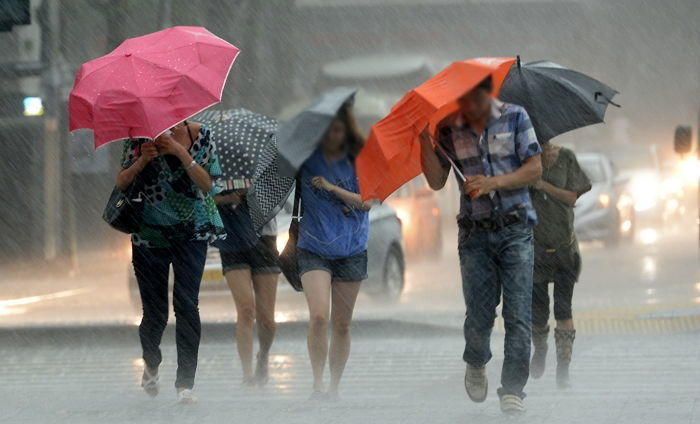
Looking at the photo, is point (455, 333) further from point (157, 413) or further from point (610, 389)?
point (157, 413)

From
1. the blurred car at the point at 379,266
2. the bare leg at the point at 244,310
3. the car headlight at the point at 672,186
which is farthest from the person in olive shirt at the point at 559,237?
the car headlight at the point at 672,186

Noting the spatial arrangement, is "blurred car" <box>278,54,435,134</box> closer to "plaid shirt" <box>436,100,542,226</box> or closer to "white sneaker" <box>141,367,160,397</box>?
"white sneaker" <box>141,367,160,397</box>

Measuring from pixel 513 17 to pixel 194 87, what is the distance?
98.6ft

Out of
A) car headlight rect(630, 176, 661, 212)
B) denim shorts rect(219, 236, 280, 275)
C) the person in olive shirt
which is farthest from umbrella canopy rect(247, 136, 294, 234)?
car headlight rect(630, 176, 661, 212)

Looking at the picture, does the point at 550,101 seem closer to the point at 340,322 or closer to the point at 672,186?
the point at 340,322

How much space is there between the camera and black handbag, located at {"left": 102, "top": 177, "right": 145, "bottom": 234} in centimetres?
826

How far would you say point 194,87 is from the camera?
7.93 metres

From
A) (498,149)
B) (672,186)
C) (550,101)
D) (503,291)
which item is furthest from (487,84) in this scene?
(672,186)

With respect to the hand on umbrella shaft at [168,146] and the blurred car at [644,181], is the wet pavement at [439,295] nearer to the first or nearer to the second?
the hand on umbrella shaft at [168,146]

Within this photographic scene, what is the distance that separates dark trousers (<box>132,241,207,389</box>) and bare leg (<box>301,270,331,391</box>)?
0.60 meters

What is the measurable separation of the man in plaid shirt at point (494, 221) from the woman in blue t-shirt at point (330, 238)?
2.89 ft

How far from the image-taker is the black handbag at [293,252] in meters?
8.59

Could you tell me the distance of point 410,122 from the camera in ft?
24.6

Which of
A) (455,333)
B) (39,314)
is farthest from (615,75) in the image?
(455,333)
